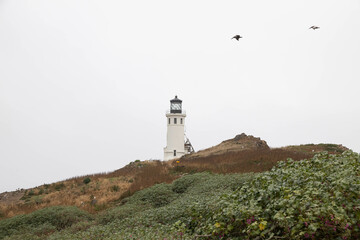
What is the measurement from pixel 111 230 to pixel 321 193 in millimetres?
6972

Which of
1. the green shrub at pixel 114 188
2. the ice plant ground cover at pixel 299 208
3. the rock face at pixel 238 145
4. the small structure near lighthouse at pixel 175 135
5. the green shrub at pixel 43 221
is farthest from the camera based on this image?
the small structure near lighthouse at pixel 175 135

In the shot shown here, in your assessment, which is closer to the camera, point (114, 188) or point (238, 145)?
point (114, 188)

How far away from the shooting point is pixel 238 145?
3766 centimetres

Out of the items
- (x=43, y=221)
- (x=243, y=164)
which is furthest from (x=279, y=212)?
(x=243, y=164)

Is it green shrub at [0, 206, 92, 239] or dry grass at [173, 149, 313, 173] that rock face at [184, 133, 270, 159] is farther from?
green shrub at [0, 206, 92, 239]

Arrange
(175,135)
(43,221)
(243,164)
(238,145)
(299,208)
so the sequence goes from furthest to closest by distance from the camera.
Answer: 1. (175,135)
2. (238,145)
3. (243,164)
4. (43,221)
5. (299,208)

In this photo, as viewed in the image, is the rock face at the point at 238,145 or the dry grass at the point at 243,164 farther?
the rock face at the point at 238,145

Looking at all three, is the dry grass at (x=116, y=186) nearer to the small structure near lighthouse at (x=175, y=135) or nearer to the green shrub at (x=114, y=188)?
the green shrub at (x=114, y=188)

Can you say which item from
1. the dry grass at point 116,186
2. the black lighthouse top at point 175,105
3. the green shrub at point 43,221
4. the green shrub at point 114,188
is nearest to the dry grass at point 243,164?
the dry grass at point 116,186

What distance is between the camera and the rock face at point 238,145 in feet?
118

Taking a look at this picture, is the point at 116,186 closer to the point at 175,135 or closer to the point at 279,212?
the point at 279,212

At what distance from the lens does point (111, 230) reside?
1091 cm

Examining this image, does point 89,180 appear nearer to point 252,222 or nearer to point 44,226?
point 44,226

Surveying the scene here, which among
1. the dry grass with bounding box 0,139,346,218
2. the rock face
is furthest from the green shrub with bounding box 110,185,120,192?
the rock face
